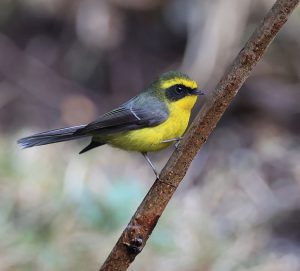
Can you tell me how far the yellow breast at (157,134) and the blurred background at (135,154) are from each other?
1156 mm

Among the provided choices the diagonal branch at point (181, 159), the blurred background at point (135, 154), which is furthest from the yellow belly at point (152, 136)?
the diagonal branch at point (181, 159)

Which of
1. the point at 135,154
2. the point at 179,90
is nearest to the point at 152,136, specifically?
the point at 179,90

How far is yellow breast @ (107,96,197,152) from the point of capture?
305 centimetres

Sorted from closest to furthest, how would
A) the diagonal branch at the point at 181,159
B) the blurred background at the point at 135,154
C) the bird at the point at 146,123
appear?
the diagonal branch at the point at 181,159 < the bird at the point at 146,123 < the blurred background at the point at 135,154

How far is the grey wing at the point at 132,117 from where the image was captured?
10.00ft

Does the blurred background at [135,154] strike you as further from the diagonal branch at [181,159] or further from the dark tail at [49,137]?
the diagonal branch at [181,159]

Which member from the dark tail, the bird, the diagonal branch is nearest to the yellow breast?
the bird

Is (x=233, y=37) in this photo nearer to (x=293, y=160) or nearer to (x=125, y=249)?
(x=293, y=160)

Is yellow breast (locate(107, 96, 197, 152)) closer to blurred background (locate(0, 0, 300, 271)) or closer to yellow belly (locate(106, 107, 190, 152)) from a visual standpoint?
yellow belly (locate(106, 107, 190, 152))

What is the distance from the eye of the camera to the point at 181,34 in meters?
7.23

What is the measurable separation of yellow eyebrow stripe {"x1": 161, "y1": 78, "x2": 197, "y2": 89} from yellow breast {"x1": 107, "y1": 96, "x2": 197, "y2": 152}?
8 cm

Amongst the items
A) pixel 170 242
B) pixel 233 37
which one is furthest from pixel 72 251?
pixel 233 37

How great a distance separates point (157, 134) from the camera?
3084 millimetres

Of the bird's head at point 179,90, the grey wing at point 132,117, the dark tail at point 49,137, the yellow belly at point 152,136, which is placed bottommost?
the dark tail at point 49,137
